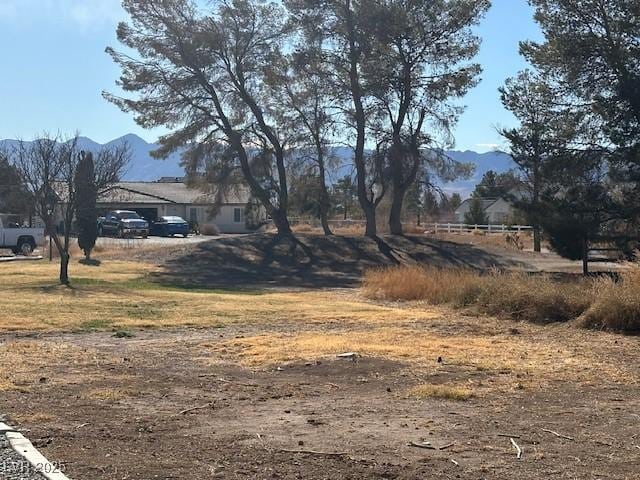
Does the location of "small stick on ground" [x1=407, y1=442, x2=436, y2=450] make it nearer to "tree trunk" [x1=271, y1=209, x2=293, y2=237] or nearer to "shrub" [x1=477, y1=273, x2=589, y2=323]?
"shrub" [x1=477, y1=273, x2=589, y2=323]

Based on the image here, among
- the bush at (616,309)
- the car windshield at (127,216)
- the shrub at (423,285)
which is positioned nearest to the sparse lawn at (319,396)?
the bush at (616,309)

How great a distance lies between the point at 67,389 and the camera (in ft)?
31.6

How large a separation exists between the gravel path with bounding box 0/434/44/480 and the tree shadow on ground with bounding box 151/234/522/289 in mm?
25580

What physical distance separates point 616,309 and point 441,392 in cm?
725

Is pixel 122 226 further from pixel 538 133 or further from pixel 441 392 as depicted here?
pixel 441 392

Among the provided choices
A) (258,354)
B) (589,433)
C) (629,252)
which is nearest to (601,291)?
(258,354)

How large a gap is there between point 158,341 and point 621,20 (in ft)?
68.8

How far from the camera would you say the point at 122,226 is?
196ft

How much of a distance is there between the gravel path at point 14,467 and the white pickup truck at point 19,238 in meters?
36.9

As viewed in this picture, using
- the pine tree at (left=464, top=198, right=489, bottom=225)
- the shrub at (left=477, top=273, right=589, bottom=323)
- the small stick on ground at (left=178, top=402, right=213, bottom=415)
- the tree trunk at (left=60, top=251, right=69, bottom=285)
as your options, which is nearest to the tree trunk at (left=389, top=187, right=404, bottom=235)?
the tree trunk at (left=60, top=251, right=69, bottom=285)

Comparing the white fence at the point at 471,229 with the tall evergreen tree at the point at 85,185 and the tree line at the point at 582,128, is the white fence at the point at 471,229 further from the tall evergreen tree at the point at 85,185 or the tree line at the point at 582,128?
the tall evergreen tree at the point at 85,185

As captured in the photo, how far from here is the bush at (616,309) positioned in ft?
49.6

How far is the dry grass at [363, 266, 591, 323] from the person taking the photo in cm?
1703

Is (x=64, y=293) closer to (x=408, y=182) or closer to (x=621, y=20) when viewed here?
(x=621, y=20)
